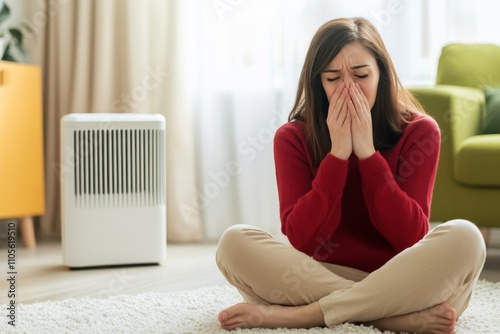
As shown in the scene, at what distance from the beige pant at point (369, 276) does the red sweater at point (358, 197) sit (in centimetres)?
6

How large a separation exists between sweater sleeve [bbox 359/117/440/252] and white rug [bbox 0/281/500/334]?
0.21 m

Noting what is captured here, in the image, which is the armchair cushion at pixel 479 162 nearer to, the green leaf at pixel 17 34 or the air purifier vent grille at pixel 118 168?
the air purifier vent grille at pixel 118 168

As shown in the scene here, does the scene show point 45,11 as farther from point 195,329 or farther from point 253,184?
point 195,329

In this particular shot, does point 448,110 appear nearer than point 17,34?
Yes

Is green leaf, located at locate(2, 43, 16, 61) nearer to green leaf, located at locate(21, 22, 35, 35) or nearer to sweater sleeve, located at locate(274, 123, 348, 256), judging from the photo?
green leaf, located at locate(21, 22, 35, 35)

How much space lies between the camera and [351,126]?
1573 millimetres

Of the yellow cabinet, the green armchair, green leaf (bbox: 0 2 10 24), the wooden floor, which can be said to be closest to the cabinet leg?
the yellow cabinet

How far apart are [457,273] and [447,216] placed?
3.40ft

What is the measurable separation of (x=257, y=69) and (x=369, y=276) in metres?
1.85

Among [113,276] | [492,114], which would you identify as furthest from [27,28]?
[492,114]

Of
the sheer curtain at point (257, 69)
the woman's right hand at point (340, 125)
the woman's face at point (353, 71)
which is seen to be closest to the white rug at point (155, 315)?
the woman's right hand at point (340, 125)

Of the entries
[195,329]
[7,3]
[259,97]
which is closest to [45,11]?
[7,3]

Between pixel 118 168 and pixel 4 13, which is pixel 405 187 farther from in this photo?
pixel 4 13

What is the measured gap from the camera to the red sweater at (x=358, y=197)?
5.09ft
